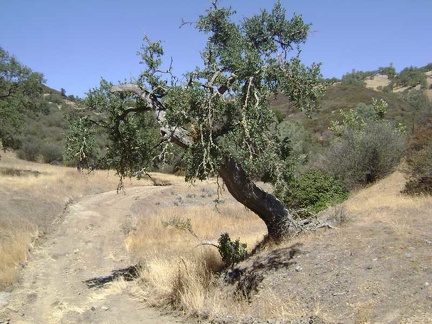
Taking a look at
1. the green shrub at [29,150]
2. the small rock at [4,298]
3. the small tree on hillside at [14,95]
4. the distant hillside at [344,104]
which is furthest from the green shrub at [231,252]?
the green shrub at [29,150]

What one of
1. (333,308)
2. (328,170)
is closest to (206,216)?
(328,170)

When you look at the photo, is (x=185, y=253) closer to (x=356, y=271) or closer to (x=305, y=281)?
(x=305, y=281)

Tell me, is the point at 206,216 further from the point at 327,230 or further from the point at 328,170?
the point at 327,230

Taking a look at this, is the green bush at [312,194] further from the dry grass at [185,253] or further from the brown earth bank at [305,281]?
the brown earth bank at [305,281]

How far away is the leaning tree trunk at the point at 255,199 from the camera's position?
10005 millimetres

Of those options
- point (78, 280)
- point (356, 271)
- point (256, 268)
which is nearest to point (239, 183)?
point (256, 268)

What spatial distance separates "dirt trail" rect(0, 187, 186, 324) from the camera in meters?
8.78

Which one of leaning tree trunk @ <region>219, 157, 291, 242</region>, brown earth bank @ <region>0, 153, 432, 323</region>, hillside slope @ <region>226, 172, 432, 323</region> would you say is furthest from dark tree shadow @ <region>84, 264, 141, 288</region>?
leaning tree trunk @ <region>219, 157, 291, 242</region>

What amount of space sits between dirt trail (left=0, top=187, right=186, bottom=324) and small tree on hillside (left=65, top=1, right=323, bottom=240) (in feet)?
10.2

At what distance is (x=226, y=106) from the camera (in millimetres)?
8766

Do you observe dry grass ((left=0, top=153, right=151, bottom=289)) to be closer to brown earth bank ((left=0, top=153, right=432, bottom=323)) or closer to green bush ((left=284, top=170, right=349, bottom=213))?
brown earth bank ((left=0, top=153, right=432, bottom=323))

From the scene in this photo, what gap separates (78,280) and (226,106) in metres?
6.48

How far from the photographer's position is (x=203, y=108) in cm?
855

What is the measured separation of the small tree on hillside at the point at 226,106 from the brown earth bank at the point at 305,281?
165cm
